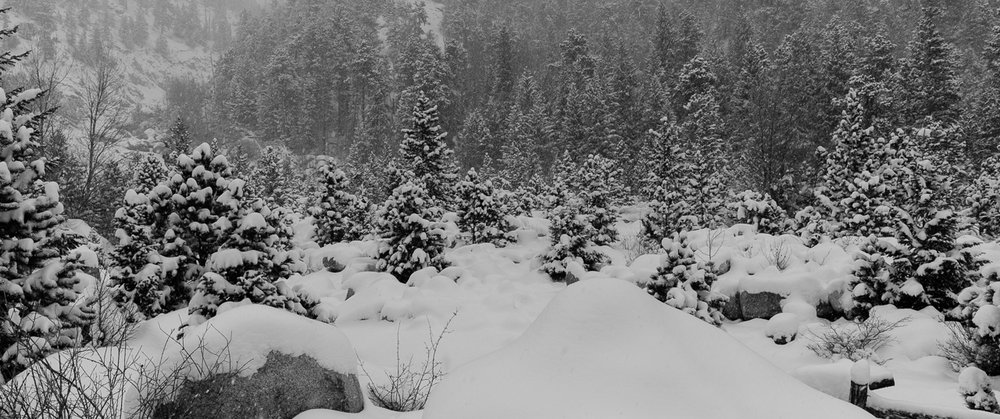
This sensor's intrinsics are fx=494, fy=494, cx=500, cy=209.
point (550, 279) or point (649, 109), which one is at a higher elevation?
point (649, 109)

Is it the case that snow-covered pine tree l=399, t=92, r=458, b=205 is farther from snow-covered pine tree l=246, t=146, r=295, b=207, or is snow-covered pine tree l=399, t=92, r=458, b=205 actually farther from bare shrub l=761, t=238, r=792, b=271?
snow-covered pine tree l=246, t=146, r=295, b=207

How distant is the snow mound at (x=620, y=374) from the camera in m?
2.50

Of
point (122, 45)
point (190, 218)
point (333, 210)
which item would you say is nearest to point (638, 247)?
point (333, 210)

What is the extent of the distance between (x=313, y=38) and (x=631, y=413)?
229 ft

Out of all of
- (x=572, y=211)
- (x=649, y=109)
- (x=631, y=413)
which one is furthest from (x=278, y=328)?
(x=649, y=109)

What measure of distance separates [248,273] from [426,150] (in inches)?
562

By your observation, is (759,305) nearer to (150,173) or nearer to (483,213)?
(483,213)

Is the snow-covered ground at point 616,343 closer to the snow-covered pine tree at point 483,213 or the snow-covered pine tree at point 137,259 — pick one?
the snow-covered pine tree at point 137,259

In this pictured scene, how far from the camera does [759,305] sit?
1117cm

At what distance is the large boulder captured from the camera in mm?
4801

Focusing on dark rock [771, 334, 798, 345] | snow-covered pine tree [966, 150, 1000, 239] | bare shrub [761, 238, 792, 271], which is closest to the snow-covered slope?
bare shrub [761, 238, 792, 271]

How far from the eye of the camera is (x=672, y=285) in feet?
33.3

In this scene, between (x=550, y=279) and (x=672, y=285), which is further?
(x=550, y=279)

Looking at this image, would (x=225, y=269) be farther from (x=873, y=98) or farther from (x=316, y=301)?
(x=873, y=98)
